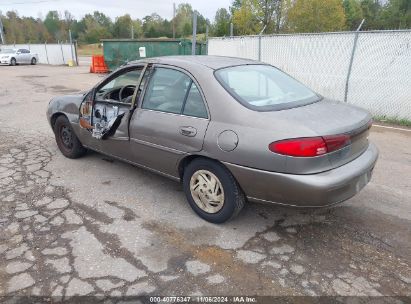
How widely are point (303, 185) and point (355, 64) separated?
6826 mm

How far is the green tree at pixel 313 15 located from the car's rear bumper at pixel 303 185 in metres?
29.3

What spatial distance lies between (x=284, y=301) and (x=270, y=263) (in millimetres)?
431

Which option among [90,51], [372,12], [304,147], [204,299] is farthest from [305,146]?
[372,12]

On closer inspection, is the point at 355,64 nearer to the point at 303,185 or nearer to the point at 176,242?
the point at 303,185

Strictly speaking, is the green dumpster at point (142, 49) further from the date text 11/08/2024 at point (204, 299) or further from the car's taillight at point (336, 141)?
the date text 11/08/2024 at point (204, 299)

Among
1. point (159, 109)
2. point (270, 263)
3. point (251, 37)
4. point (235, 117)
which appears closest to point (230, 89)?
point (235, 117)

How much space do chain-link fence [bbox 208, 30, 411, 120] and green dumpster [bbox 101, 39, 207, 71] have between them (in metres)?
5.71

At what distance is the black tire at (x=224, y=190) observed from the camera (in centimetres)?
315

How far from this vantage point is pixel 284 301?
2.46 metres

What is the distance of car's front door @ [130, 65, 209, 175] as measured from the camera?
3.33 m

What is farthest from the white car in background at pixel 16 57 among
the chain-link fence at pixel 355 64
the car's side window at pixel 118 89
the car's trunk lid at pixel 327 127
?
the car's trunk lid at pixel 327 127

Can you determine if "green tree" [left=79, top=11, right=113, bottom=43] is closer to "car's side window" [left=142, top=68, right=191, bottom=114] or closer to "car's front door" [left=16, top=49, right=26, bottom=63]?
"car's front door" [left=16, top=49, right=26, bottom=63]

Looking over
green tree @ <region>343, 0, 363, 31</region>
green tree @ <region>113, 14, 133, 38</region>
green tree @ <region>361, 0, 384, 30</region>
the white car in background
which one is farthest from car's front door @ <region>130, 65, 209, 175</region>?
green tree @ <region>113, 14, 133, 38</region>

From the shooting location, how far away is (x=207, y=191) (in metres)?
3.39
